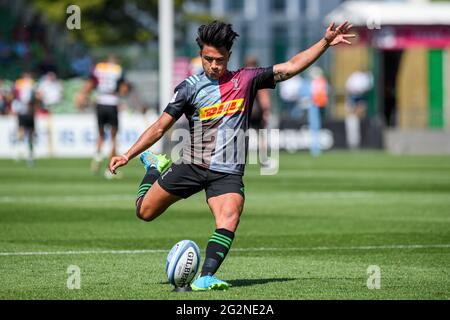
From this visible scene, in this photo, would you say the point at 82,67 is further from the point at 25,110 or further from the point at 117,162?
the point at 117,162

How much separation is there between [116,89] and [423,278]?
16.9 meters

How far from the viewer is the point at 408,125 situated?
142 feet

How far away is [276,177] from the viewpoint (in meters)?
25.6

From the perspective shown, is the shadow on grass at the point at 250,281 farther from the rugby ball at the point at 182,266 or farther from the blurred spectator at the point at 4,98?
the blurred spectator at the point at 4,98

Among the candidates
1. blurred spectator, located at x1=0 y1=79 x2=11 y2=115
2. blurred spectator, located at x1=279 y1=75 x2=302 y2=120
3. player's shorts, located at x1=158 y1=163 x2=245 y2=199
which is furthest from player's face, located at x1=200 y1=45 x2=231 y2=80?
blurred spectator, located at x1=279 y1=75 x2=302 y2=120

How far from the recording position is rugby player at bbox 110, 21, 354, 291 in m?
9.62

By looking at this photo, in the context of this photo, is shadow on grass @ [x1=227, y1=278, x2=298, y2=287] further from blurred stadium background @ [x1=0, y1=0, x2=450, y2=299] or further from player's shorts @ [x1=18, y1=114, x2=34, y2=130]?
player's shorts @ [x1=18, y1=114, x2=34, y2=130]

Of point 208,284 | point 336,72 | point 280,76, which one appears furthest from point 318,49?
point 336,72

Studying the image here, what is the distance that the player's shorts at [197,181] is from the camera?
387 inches

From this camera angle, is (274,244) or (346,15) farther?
(346,15)

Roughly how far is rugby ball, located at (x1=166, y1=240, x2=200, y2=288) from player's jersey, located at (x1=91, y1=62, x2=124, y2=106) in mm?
16878

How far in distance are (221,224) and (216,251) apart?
0.89ft
